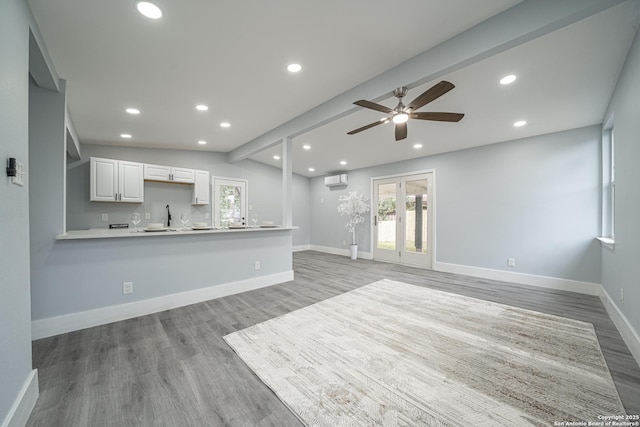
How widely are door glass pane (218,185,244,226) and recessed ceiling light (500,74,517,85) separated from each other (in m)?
5.75

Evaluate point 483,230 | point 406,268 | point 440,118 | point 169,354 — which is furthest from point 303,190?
point 169,354

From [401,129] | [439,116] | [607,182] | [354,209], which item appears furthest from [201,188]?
[607,182]

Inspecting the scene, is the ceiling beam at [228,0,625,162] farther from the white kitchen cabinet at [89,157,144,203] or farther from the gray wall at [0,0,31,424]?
the white kitchen cabinet at [89,157,144,203]

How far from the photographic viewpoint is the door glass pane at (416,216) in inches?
221

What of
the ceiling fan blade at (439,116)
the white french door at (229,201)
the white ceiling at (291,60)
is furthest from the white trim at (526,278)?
the white french door at (229,201)

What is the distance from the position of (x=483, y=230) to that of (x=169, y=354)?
17.4 ft

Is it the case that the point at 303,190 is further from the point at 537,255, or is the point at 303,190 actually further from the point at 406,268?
the point at 537,255

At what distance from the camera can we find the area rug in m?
1.48

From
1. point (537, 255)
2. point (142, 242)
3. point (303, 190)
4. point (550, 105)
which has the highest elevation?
point (550, 105)

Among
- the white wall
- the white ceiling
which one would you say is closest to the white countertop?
the white wall

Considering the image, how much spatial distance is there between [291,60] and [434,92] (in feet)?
4.81

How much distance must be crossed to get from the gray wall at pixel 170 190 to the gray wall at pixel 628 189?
656 cm

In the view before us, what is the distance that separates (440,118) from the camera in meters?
2.67

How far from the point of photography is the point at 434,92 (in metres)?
2.25
